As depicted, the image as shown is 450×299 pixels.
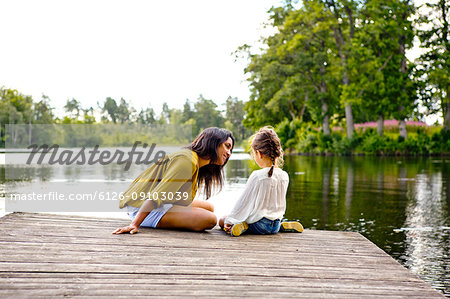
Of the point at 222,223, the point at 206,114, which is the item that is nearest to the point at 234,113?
the point at 206,114

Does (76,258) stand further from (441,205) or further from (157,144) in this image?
(441,205)

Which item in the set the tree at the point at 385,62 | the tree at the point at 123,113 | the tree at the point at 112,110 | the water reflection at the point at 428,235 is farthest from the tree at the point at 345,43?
the tree at the point at 112,110

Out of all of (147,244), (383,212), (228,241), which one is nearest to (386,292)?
(228,241)

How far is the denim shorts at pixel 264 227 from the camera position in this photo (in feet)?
15.0

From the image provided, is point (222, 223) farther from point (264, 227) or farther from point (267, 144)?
point (267, 144)

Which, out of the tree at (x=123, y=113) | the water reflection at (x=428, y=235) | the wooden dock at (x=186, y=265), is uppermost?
the tree at (x=123, y=113)

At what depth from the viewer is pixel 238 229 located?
4469mm

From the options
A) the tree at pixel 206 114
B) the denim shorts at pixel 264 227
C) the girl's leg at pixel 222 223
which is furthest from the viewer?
the tree at pixel 206 114

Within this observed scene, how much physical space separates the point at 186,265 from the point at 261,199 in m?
1.33

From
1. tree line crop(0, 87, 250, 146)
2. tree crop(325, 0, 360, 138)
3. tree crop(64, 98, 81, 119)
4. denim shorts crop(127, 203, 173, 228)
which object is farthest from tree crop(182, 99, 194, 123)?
denim shorts crop(127, 203, 173, 228)

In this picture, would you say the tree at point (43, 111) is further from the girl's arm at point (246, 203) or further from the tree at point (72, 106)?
the girl's arm at point (246, 203)

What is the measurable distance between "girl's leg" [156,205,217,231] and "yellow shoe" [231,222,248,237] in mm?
222

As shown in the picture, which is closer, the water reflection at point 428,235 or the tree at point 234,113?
the water reflection at point 428,235

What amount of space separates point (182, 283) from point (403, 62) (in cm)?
2917
